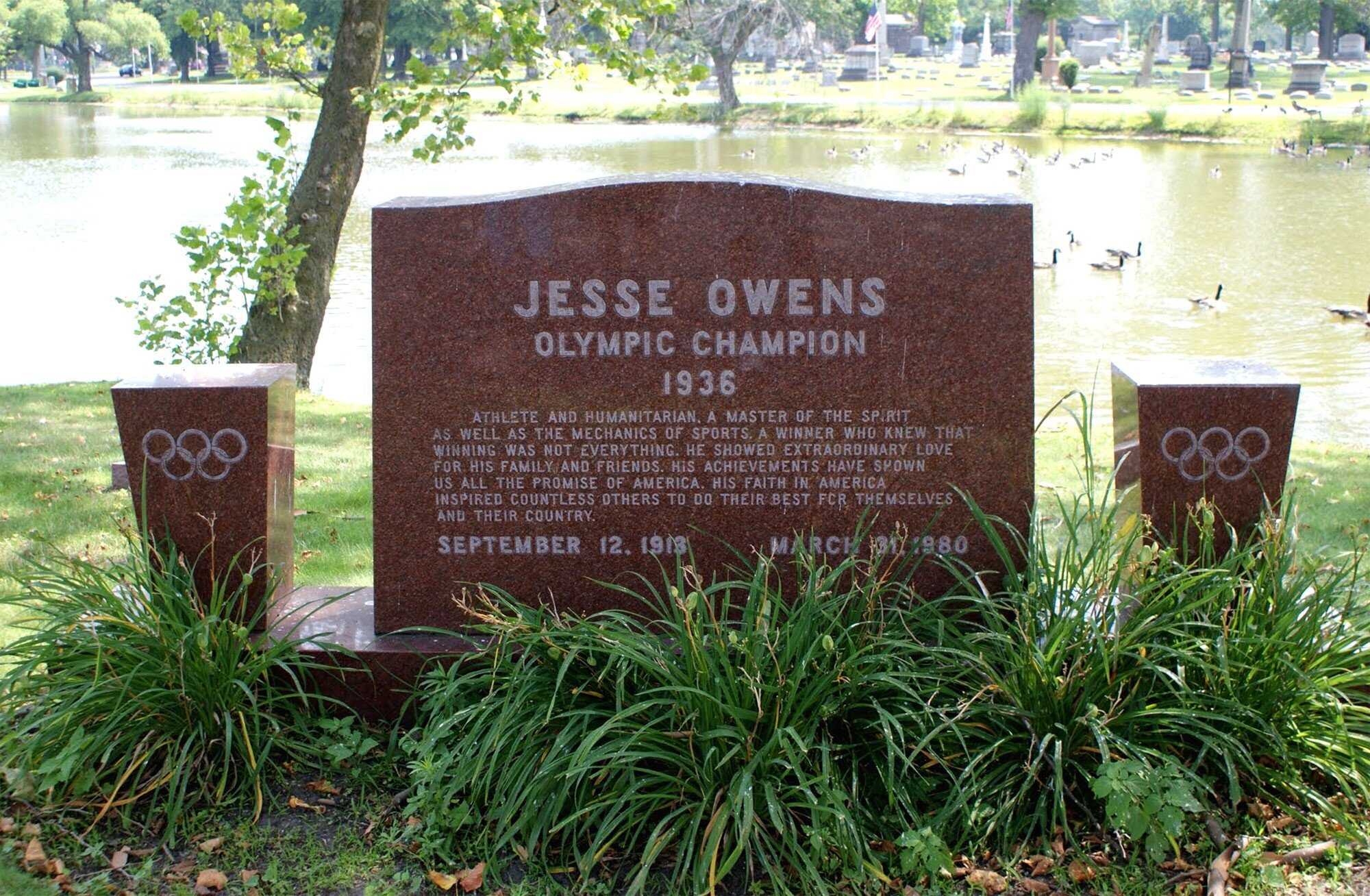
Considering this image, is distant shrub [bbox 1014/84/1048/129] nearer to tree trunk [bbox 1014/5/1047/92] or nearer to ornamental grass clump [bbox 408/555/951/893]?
tree trunk [bbox 1014/5/1047/92]

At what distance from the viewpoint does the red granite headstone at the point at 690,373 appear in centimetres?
460

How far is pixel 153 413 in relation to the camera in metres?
4.49

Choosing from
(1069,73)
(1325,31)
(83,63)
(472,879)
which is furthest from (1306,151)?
(83,63)

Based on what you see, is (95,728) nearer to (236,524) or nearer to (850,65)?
(236,524)

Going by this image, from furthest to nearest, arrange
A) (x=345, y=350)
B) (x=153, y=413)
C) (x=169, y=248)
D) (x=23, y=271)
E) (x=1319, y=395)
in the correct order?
(x=169, y=248), (x=23, y=271), (x=345, y=350), (x=1319, y=395), (x=153, y=413)

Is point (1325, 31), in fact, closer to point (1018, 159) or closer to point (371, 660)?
point (1018, 159)

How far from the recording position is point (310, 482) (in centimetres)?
779

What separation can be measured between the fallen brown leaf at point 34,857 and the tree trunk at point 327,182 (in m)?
6.27

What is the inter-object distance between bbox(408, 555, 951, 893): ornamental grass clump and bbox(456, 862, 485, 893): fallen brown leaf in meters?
0.06

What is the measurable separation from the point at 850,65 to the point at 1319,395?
222 feet

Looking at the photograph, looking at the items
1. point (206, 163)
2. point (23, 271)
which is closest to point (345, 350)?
point (23, 271)

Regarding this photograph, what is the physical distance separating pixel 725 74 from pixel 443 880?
52433 mm

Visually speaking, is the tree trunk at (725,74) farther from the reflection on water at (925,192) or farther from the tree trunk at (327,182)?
the tree trunk at (327,182)

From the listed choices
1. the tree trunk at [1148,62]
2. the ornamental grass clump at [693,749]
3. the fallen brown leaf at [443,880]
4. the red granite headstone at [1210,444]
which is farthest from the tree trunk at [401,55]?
the fallen brown leaf at [443,880]
